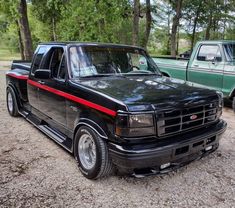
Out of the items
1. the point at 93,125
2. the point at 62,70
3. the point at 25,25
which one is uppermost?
the point at 25,25

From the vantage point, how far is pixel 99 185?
3516mm

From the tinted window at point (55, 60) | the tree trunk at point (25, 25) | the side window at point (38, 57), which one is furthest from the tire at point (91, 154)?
the tree trunk at point (25, 25)

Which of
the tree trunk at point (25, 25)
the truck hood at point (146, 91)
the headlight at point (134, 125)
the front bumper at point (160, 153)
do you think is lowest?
the front bumper at point (160, 153)

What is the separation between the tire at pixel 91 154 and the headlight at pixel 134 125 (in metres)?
0.37

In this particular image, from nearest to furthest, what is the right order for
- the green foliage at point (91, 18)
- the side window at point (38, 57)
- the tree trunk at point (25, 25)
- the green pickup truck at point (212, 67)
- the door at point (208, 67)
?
the side window at point (38, 57)
the green pickup truck at point (212, 67)
the door at point (208, 67)
the green foliage at point (91, 18)
the tree trunk at point (25, 25)

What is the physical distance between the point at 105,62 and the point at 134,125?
1645mm

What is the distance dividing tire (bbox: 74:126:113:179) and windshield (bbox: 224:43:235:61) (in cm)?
542

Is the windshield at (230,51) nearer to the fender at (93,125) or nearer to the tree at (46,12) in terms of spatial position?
the fender at (93,125)

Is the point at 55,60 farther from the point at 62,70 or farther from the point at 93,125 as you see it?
the point at 93,125

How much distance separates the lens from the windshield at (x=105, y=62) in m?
4.11

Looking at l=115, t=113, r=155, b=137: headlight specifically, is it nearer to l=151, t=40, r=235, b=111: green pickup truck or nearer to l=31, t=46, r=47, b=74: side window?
l=31, t=46, r=47, b=74: side window

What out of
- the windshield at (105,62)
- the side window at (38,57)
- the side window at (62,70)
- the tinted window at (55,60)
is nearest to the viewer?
the windshield at (105,62)

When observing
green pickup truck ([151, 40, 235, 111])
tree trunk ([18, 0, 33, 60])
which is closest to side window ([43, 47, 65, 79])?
green pickup truck ([151, 40, 235, 111])

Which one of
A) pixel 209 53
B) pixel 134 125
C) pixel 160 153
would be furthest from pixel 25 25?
pixel 160 153
